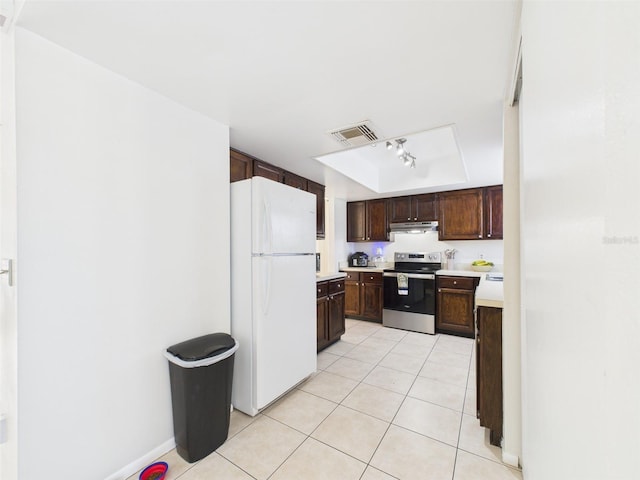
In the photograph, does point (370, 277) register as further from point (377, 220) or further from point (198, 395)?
point (198, 395)

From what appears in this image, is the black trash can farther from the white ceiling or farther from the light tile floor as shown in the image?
the white ceiling

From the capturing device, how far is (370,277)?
469 cm

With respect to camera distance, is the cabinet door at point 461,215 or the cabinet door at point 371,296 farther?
the cabinet door at point 371,296

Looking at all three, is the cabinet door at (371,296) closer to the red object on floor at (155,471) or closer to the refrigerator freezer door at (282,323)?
the refrigerator freezer door at (282,323)

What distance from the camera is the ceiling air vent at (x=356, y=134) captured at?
2.24m

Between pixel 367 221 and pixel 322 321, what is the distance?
7.82ft

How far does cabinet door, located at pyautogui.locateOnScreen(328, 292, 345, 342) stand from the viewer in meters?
3.50

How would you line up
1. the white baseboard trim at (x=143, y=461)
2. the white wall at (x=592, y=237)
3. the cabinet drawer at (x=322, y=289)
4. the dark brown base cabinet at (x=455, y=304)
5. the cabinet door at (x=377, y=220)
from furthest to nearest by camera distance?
the cabinet door at (x=377, y=220) < the dark brown base cabinet at (x=455, y=304) < the cabinet drawer at (x=322, y=289) < the white baseboard trim at (x=143, y=461) < the white wall at (x=592, y=237)

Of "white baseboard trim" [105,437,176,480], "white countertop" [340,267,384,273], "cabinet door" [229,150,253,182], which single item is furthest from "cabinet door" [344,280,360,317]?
"white baseboard trim" [105,437,176,480]

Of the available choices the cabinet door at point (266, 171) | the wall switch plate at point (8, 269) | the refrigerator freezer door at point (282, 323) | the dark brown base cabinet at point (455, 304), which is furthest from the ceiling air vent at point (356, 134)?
the dark brown base cabinet at point (455, 304)

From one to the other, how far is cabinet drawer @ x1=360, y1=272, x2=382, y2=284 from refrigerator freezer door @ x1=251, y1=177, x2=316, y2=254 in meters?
2.26

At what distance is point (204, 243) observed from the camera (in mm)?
2025

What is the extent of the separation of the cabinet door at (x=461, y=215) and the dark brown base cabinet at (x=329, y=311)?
1.97 m

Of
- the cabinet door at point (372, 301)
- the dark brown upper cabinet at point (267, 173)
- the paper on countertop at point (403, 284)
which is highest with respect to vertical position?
the dark brown upper cabinet at point (267, 173)
